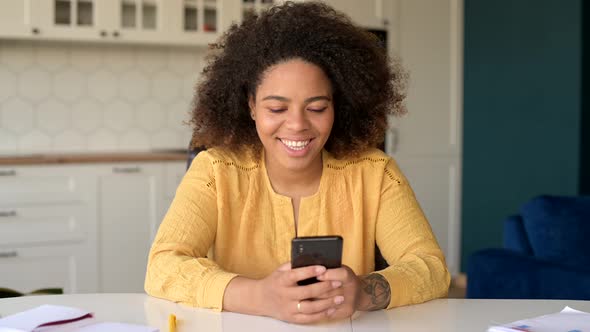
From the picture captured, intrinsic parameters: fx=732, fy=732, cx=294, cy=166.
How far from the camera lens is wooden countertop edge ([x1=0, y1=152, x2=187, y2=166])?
12.8ft

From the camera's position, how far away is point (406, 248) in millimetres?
1759

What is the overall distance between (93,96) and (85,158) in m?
0.64

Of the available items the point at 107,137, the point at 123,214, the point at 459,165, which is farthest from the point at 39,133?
the point at 459,165

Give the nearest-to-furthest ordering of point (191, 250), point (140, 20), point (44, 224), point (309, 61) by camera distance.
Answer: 1. point (191, 250)
2. point (309, 61)
3. point (44, 224)
4. point (140, 20)

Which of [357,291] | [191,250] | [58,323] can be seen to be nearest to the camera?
[58,323]

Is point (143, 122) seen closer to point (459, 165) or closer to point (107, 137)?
point (107, 137)

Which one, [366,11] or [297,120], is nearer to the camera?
[297,120]

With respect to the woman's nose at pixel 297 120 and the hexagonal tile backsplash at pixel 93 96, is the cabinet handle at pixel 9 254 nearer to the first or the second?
the hexagonal tile backsplash at pixel 93 96

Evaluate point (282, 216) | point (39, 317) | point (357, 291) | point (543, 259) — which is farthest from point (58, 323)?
point (543, 259)

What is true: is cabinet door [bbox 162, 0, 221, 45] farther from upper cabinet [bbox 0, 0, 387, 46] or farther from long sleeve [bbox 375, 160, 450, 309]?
long sleeve [bbox 375, 160, 450, 309]

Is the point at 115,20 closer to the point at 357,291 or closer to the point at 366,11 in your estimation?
the point at 366,11

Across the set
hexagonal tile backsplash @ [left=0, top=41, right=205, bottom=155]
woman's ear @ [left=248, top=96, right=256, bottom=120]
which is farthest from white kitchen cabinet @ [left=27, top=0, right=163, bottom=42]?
woman's ear @ [left=248, top=96, right=256, bottom=120]

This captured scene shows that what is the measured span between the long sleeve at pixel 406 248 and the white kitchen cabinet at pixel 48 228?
8.41 feet

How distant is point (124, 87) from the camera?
15.2 ft
